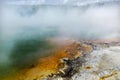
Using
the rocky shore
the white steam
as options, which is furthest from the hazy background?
the rocky shore

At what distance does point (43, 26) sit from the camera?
11797 millimetres

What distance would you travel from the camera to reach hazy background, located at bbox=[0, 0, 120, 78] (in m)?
9.01

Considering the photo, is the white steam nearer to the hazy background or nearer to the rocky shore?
the hazy background

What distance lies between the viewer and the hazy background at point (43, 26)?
901cm

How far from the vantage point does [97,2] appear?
13023 millimetres

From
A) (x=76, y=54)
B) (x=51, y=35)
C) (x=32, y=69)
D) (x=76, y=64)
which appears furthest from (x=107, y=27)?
(x=32, y=69)

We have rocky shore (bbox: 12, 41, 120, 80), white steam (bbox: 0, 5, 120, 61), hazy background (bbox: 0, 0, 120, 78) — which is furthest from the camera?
white steam (bbox: 0, 5, 120, 61)

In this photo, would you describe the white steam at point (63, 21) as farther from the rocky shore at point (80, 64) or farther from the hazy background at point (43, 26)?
the rocky shore at point (80, 64)

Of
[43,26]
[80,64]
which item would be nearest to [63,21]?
[43,26]

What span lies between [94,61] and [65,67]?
0.88m

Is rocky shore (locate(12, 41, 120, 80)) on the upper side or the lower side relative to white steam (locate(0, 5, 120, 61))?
lower

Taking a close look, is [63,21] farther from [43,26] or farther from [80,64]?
[80,64]

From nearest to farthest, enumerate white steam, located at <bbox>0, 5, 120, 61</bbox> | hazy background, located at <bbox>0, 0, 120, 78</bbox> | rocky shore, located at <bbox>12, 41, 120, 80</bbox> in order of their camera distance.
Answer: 1. rocky shore, located at <bbox>12, 41, 120, 80</bbox>
2. hazy background, located at <bbox>0, 0, 120, 78</bbox>
3. white steam, located at <bbox>0, 5, 120, 61</bbox>

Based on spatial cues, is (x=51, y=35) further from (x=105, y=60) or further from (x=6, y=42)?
(x=105, y=60)
